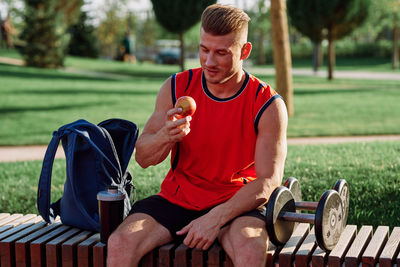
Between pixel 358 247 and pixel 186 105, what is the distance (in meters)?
1.17

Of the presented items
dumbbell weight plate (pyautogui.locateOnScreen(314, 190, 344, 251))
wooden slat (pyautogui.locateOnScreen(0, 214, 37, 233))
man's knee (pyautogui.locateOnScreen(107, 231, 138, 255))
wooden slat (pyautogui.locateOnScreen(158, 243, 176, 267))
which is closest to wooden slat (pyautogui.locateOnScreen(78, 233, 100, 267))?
man's knee (pyautogui.locateOnScreen(107, 231, 138, 255))

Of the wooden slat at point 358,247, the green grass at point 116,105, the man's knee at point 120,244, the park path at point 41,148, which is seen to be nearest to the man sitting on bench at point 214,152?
the man's knee at point 120,244

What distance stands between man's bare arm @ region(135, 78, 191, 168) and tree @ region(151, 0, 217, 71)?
20.9 metres

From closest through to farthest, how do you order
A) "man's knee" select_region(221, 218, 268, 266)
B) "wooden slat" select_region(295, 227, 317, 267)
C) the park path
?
"man's knee" select_region(221, 218, 268, 266) → "wooden slat" select_region(295, 227, 317, 267) → the park path

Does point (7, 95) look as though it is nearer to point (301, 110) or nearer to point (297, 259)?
point (301, 110)

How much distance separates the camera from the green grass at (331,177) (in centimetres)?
524

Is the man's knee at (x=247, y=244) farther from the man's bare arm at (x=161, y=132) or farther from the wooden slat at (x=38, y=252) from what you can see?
the wooden slat at (x=38, y=252)

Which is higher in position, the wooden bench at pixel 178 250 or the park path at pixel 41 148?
the wooden bench at pixel 178 250

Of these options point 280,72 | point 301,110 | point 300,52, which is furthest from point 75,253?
point 300,52

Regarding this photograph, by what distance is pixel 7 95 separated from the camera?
1669 cm

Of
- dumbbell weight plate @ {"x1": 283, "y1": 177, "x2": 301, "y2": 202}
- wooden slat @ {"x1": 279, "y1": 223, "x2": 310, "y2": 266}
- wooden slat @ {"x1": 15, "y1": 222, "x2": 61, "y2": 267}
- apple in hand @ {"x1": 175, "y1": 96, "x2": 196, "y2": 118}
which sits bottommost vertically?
wooden slat @ {"x1": 15, "y1": 222, "x2": 61, "y2": 267}

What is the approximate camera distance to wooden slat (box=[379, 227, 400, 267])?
9.74ft

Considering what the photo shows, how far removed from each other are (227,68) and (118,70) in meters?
26.9

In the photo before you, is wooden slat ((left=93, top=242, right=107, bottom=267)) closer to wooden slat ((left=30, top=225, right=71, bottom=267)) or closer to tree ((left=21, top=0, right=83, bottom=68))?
wooden slat ((left=30, top=225, right=71, bottom=267))
